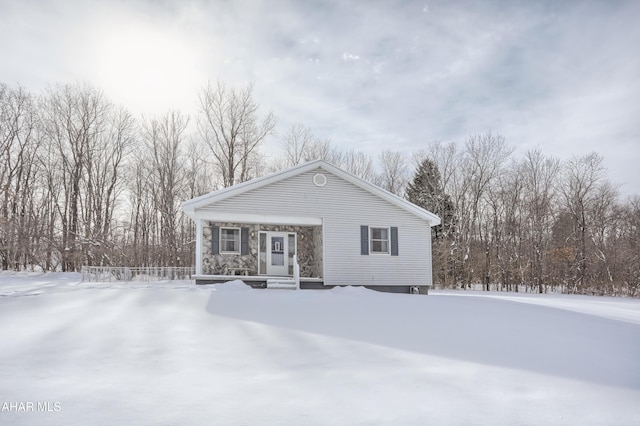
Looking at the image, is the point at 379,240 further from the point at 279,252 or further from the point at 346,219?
the point at 279,252

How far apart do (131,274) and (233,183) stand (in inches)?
402

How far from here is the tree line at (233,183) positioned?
2397cm

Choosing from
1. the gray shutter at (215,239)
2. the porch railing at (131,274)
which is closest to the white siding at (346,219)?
the gray shutter at (215,239)

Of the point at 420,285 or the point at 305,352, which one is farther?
the point at 420,285

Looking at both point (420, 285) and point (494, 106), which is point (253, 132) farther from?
point (420, 285)

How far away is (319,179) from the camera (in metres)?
15.3

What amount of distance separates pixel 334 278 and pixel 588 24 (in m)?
11.7

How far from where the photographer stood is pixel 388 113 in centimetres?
2464

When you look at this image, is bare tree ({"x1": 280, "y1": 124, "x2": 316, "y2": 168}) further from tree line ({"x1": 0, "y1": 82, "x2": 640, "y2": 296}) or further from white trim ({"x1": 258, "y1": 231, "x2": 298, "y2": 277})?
white trim ({"x1": 258, "y1": 231, "x2": 298, "y2": 277})

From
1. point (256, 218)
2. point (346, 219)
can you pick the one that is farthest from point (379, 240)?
point (256, 218)

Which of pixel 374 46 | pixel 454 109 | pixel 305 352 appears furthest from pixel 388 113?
pixel 305 352

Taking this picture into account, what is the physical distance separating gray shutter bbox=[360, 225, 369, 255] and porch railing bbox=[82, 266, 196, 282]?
7.47 metres

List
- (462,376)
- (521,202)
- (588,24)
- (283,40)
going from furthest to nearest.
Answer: (521,202), (283,40), (588,24), (462,376)

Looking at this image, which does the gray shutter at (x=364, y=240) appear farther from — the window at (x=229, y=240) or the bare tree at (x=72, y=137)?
the bare tree at (x=72, y=137)
